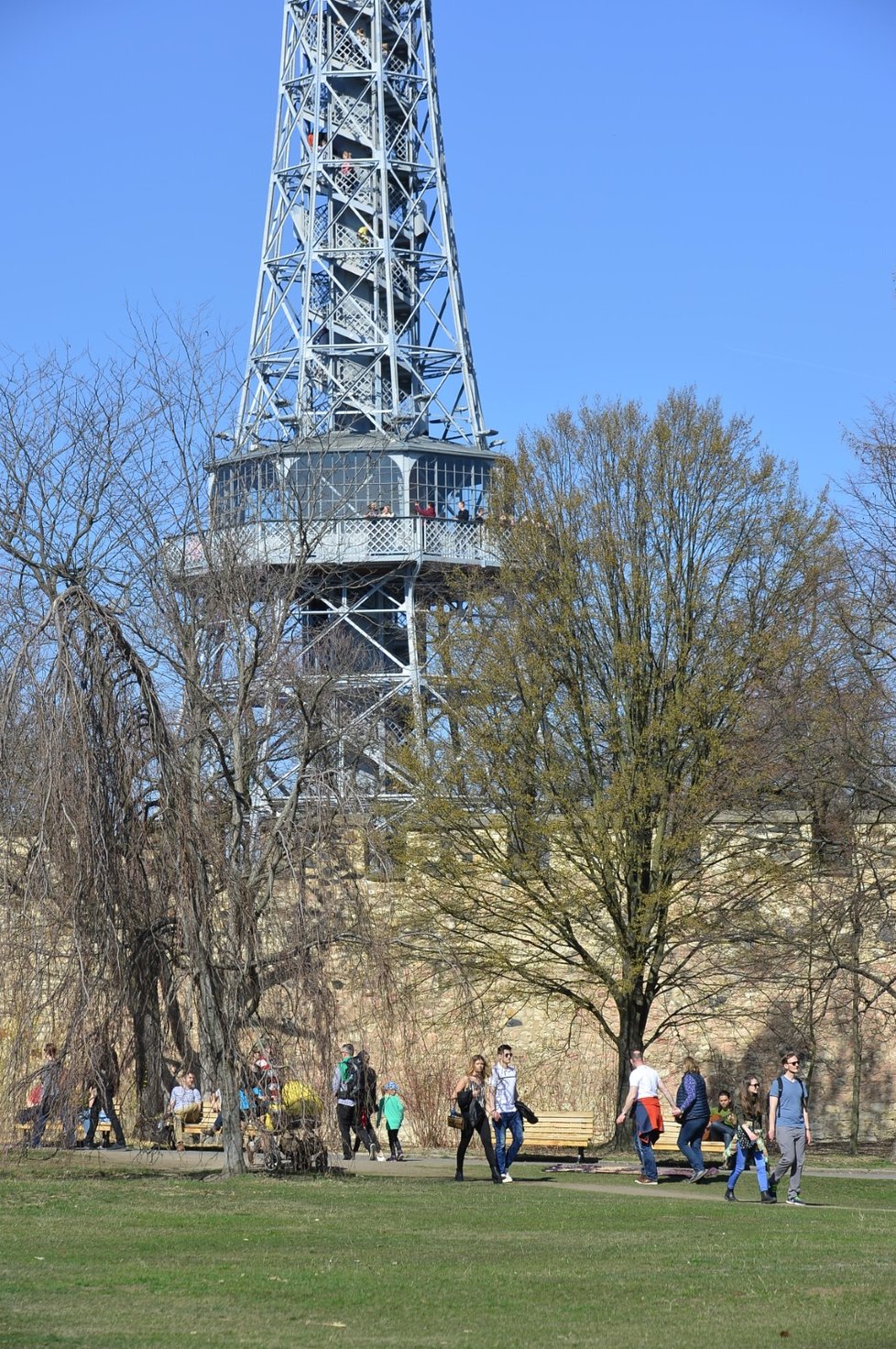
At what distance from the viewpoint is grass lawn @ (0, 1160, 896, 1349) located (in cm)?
881

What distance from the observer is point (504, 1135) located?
1945cm

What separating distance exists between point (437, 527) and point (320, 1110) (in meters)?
26.1

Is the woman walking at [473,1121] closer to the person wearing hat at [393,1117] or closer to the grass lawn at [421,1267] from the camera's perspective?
the grass lawn at [421,1267]

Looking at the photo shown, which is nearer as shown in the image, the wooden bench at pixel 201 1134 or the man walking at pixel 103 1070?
the man walking at pixel 103 1070

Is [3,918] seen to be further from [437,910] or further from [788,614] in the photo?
[788,614]

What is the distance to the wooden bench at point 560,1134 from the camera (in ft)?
77.6

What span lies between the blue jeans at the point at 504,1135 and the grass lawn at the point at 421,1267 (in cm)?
234

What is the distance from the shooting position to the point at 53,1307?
9195 mm

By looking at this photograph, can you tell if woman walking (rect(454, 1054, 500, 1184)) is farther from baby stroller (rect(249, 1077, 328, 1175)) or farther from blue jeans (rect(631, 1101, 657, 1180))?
baby stroller (rect(249, 1077, 328, 1175))

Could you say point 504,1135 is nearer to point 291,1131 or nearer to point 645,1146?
point 645,1146

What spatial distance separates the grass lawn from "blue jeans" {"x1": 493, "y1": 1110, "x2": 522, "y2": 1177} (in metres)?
2.34

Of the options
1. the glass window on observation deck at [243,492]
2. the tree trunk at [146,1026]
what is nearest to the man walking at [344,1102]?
the tree trunk at [146,1026]

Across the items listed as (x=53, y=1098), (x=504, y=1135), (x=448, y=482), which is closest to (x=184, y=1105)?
(x=504, y=1135)

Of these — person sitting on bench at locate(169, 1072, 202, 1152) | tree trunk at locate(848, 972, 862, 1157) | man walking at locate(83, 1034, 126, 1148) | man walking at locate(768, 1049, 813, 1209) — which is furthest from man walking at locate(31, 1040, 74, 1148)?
tree trunk at locate(848, 972, 862, 1157)
